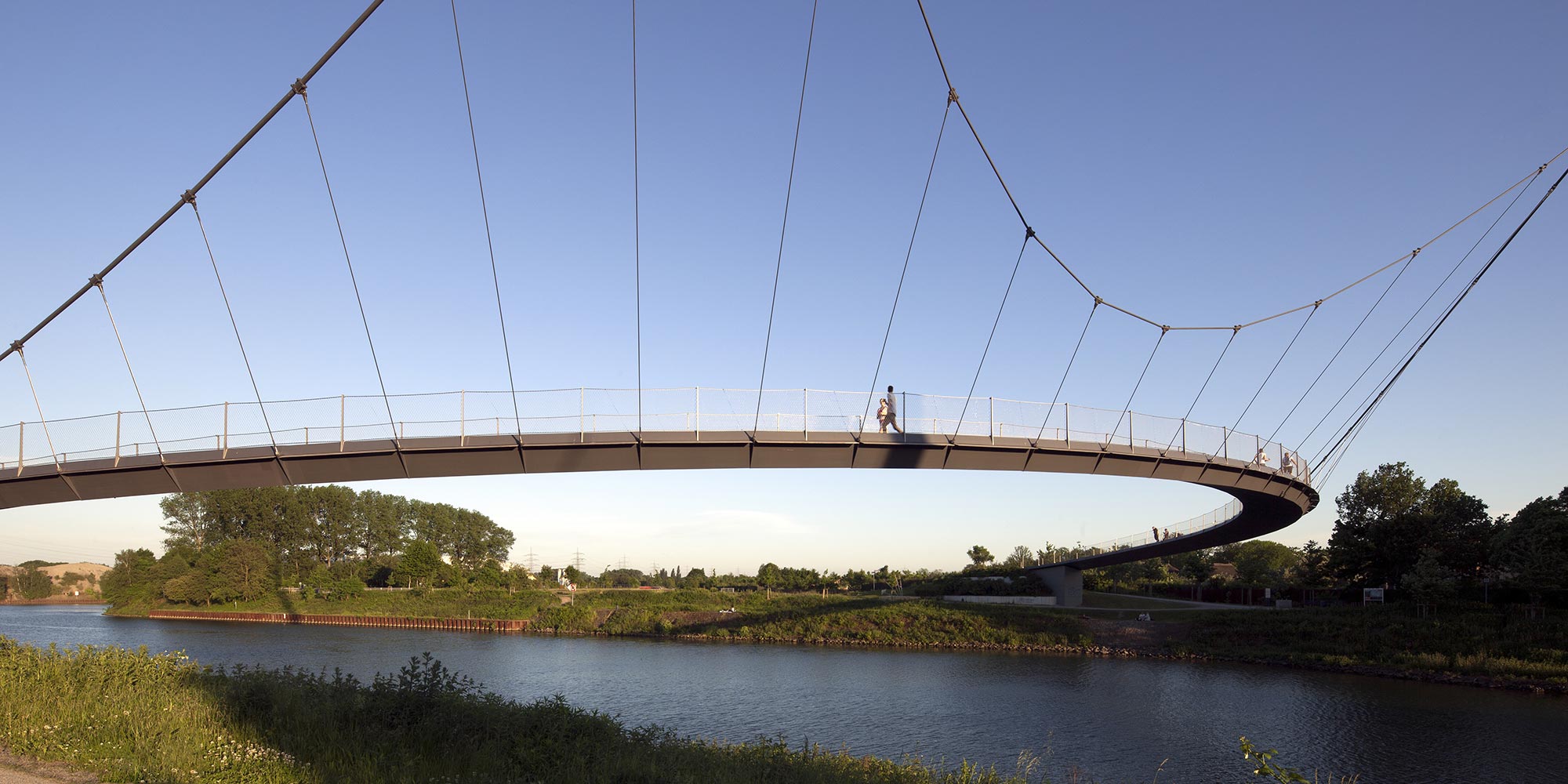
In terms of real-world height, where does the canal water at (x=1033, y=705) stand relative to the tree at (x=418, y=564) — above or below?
below

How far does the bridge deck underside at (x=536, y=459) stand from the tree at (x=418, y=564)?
71.4 meters

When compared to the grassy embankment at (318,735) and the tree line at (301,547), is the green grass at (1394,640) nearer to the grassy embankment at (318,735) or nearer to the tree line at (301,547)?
the grassy embankment at (318,735)

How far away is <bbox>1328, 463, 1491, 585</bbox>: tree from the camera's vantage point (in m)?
56.7

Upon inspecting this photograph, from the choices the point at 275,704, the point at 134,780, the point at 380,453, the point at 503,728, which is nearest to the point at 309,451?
the point at 380,453

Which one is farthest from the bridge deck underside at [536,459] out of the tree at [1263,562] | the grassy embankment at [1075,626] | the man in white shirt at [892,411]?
the tree at [1263,562]

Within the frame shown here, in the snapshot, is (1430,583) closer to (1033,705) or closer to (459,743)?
(1033,705)

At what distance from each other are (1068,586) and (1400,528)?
22.1 meters

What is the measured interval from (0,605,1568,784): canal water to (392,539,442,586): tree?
3542 cm

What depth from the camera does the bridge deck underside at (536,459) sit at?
77.2 ft

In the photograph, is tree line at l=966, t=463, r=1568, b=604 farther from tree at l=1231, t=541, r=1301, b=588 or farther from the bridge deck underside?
the bridge deck underside

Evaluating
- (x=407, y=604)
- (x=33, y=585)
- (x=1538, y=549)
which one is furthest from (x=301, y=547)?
(x=1538, y=549)

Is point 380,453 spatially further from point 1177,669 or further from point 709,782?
point 1177,669

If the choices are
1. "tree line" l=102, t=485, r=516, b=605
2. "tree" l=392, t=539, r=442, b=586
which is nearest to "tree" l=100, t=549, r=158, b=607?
"tree line" l=102, t=485, r=516, b=605

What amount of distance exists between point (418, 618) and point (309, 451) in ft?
197
